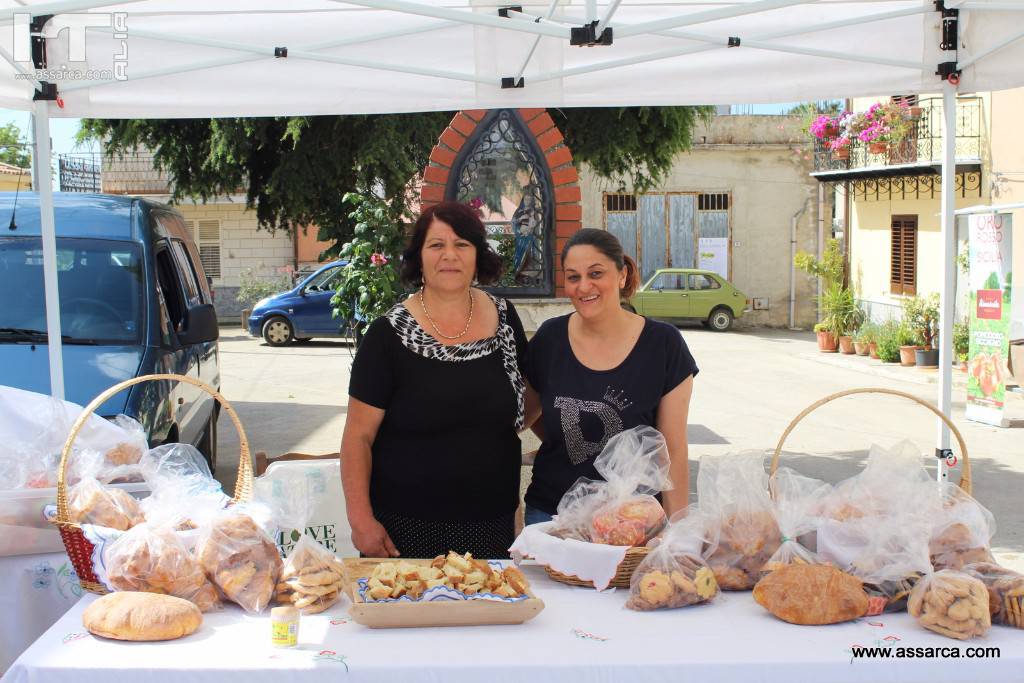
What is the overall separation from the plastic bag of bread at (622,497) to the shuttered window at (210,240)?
28.5 meters

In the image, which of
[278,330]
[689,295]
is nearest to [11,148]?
[278,330]

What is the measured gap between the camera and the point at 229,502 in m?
2.96

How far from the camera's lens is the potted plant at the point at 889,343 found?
16547 millimetres

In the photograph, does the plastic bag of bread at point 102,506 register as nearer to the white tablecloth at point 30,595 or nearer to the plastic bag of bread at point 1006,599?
the white tablecloth at point 30,595

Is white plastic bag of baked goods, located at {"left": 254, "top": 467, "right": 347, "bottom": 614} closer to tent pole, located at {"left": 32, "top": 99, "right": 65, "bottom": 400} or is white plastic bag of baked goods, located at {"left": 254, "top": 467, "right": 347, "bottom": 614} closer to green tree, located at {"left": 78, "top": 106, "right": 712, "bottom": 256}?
tent pole, located at {"left": 32, "top": 99, "right": 65, "bottom": 400}

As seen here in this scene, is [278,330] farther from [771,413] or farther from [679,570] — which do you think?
[679,570]

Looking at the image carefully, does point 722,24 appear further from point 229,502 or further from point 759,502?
point 229,502

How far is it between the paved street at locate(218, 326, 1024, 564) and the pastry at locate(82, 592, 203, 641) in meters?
2.29

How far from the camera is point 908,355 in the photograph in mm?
15945

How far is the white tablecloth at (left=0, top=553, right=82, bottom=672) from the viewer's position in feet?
9.91

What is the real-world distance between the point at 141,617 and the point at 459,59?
3.18 meters

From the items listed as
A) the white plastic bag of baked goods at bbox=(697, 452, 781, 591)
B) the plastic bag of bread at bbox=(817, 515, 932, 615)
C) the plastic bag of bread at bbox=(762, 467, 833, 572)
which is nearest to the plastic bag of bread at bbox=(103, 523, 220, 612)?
the white plastic bag of baked goods at bbox=(697, 452, 781, 591)

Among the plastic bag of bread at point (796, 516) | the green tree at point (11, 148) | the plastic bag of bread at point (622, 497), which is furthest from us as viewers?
the green tree at point (11, 148)

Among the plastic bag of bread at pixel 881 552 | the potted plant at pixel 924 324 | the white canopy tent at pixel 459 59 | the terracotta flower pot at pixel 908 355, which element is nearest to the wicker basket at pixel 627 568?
the plastic bag of bread at pixel 881 552
